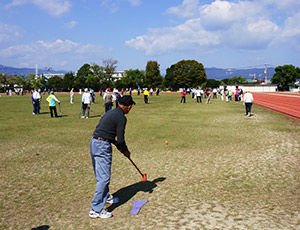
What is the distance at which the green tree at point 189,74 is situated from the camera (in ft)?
322

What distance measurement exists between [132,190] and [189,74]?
94948 millimetres

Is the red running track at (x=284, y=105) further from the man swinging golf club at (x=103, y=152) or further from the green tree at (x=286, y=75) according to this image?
the green tree at (x=286, y=75)

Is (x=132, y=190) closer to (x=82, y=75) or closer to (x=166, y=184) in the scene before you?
(x=166, y=184)

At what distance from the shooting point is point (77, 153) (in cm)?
859

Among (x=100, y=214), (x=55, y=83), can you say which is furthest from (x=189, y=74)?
(x=100, y=214)

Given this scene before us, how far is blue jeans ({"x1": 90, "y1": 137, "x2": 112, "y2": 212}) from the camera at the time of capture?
173 inches

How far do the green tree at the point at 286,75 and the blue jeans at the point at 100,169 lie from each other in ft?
335

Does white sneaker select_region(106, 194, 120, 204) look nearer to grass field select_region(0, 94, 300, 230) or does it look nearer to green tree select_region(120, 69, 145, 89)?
grass field select_region(0, 94, 300, 230)

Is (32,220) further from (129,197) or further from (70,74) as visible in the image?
(70,74)

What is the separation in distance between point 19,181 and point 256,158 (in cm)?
589

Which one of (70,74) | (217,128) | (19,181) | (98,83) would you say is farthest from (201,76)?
(19,181)

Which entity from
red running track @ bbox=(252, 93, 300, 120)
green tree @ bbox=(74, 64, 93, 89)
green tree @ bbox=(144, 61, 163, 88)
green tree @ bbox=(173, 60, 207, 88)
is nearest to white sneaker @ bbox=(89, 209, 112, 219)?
red running track @ bbox=(252, 93, 300, 120)

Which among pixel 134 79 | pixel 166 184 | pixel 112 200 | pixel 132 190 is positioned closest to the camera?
pixel 112 200

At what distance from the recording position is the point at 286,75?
3752 inches
